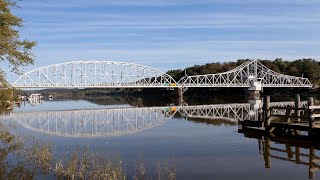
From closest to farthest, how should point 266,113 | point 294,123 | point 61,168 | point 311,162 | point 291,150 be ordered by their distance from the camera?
1. point 61,168
2. point 311,162
3. point 291,150
4. point 294,123
5. point 266,113

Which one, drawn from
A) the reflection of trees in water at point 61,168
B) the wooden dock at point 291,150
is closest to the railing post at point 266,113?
the wooden dock at point 291,150

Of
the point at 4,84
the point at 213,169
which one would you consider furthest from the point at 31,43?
the point at 213,169

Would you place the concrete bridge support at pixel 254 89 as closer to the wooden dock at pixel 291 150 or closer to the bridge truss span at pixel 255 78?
the bridge truss span at pixel 255 78

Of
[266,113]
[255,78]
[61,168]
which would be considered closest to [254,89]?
[255,78]

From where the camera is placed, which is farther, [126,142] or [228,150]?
[126,142]

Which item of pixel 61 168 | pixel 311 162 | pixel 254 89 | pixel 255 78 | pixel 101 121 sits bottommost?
pixel 101 121

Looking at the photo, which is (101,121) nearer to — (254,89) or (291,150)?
(291,150)

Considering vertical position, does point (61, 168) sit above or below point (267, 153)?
above

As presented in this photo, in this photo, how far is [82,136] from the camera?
30203mm

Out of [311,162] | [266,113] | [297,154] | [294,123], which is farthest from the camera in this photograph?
[266,113]

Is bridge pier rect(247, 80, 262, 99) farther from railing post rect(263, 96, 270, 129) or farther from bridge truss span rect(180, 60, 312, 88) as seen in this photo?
railing post rect(263, 96, 270, 129)

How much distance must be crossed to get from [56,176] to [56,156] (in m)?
5.55

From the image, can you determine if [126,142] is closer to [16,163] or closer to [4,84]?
[4,84]

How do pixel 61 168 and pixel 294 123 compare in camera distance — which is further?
pixel 294 123
